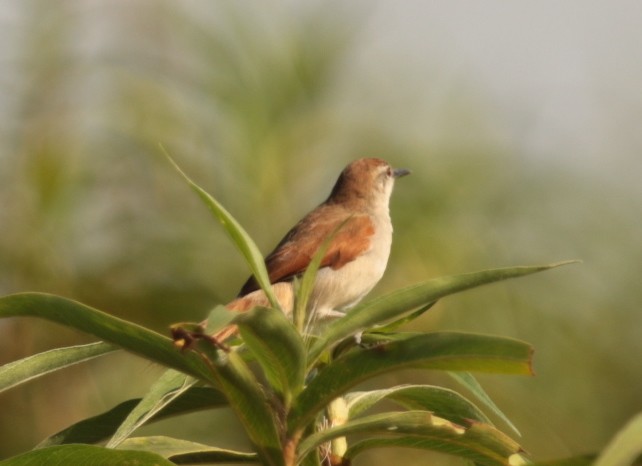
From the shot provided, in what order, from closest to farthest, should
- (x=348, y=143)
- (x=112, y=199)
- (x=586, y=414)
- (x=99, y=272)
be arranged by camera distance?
(x=586, y=414), (x=99, y=272), (x=112, y=199), (x=348, y=143)

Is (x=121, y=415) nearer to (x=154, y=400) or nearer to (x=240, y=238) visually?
(x=154, y=400)

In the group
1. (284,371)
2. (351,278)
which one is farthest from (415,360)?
(351,278)

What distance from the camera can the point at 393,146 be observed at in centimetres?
801

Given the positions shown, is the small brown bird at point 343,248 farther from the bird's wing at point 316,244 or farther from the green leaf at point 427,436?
the green leaf at point 427,436

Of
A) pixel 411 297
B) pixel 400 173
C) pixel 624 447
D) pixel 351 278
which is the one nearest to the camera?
pixel 624 447

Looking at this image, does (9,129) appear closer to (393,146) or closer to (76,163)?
(76,163)

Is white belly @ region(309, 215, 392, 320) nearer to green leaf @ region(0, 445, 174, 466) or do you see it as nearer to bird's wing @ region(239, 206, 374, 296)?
bird's wing @ region(239, 206, 374, 296)

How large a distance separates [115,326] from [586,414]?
494cm

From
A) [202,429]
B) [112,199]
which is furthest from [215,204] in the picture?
[112,199]

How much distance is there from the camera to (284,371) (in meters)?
1.87

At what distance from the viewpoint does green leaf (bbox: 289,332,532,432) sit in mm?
1696

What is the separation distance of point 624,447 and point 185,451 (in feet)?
3.13

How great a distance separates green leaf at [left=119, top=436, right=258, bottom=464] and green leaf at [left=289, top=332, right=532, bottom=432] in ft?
0.62

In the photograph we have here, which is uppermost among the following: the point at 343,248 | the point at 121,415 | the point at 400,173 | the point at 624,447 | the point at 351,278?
the point at 400,173
